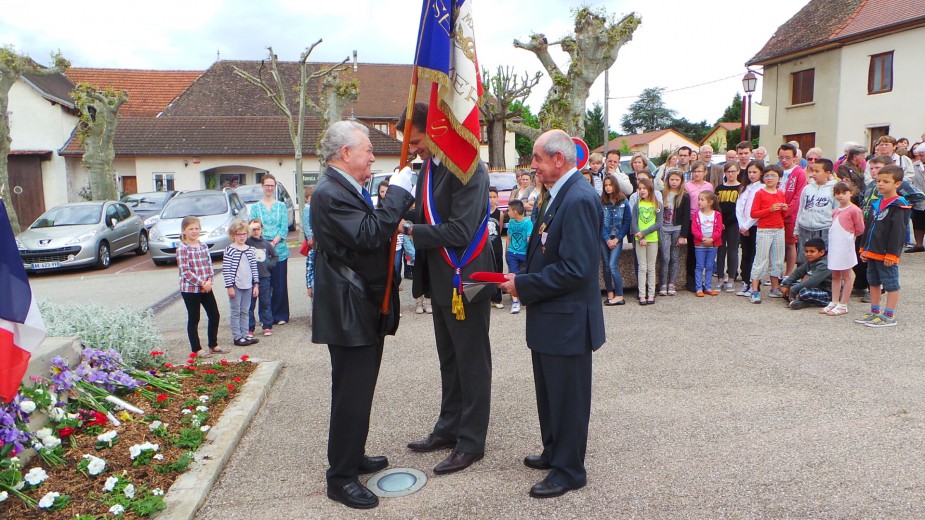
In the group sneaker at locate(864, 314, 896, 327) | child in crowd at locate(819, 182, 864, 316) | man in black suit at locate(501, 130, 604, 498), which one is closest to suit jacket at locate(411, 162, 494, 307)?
man in black suit at locate(501, 130, 604, 498)

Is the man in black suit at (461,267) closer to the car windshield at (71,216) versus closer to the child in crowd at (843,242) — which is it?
the child in crowd at (843,242)

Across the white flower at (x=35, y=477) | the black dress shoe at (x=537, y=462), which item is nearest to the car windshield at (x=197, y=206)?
the white flower at (x=35, y=477)

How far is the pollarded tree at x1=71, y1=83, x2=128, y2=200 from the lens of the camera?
23281mm

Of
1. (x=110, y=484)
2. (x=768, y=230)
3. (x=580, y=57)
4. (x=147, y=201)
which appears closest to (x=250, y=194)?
(x=147, y=201)

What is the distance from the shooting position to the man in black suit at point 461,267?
386 cm

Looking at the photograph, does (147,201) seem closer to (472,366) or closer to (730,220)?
(730,220)

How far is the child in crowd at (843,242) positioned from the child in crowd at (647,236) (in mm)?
2110

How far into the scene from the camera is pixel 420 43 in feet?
12.6

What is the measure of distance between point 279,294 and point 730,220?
6449 millimetres

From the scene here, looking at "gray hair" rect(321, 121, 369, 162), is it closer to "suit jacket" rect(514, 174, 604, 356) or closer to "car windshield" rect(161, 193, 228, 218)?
"suit jacket" rect(514, 174, 604, 356)

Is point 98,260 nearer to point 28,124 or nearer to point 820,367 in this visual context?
point 820,367

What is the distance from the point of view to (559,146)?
3672 millimetres

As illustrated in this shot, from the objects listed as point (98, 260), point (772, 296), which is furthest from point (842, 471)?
point (98, 260)

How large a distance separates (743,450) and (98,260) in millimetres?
15471
